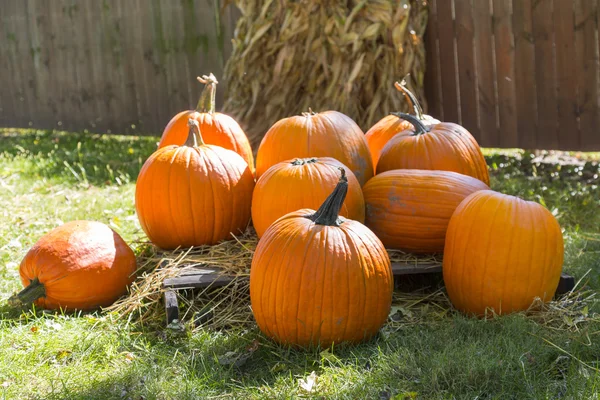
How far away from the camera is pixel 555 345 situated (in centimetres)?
263

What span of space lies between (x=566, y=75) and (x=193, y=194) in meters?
4.01

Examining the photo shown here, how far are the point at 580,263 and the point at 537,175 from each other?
2.87 m

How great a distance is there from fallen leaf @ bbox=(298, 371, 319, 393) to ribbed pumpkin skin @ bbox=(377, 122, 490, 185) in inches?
57.7

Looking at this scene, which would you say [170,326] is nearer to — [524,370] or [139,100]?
Result: [524,370]

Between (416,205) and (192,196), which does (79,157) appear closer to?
(192,196)

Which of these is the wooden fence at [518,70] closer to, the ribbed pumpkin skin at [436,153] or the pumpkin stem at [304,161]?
the ribbed pumpkin skin at [436,153]

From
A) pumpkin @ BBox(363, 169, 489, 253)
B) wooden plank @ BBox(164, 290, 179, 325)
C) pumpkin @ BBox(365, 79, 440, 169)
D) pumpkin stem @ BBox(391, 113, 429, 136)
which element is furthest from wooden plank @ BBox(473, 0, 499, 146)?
wooden plank @ BBox(164, 290, 179, 325)

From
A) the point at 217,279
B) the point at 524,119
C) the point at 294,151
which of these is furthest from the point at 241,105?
the point at 217,279

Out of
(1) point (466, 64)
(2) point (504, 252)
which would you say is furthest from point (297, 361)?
(1) point (466, 64)

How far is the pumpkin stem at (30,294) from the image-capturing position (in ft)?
10.7

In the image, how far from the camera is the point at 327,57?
6.72 meters

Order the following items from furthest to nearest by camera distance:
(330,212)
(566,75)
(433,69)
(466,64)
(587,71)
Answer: (433,69) < (466,64) < (566,75) < (587,71) < (330,212)

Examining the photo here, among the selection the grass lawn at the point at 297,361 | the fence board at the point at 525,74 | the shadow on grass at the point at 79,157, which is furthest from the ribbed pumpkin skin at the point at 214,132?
the fence board at the point at 525,74

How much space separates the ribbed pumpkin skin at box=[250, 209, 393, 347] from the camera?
2.72 m
